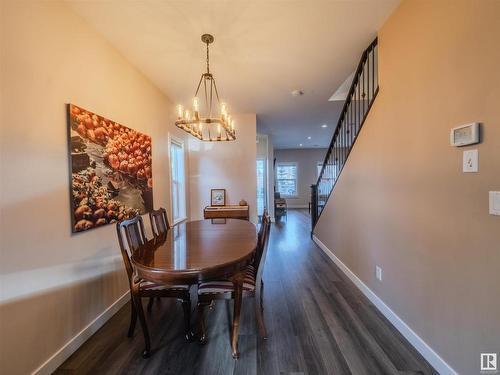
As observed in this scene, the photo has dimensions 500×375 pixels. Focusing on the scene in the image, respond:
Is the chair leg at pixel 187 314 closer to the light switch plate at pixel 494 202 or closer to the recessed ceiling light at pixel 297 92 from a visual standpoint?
the light switch plate at pixel 494 202

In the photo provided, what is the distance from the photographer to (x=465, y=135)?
1.28 m

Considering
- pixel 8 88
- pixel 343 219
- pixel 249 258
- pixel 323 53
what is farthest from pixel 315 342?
pixel 323 53

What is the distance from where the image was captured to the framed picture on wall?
15.6 ft

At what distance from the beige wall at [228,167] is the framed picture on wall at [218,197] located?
0.08m

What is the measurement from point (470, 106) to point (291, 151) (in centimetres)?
905

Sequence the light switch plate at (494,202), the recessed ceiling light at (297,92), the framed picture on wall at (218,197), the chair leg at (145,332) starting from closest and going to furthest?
the light switch plate at (494,202) < the chair leg at (145,332) < the recessed ceiling light at (297,92) < the framed picture on wall at (218,197)

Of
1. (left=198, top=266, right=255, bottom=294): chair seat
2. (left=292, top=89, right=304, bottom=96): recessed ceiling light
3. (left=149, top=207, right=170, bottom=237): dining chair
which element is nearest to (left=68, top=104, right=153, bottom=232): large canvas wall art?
(left=149, top=207, right=170, bottom=237): dining chair

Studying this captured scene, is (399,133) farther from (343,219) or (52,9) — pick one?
(52,9)

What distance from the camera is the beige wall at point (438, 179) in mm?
1185

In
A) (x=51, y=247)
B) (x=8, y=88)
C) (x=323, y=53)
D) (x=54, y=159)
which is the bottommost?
(x=51, y=247)

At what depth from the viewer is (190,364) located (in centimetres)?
158

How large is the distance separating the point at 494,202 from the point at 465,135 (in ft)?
1.28

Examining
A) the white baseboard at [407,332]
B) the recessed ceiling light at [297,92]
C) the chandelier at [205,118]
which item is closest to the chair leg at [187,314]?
the chandelier at [205,118]

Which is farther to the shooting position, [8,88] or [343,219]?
[343,219]
